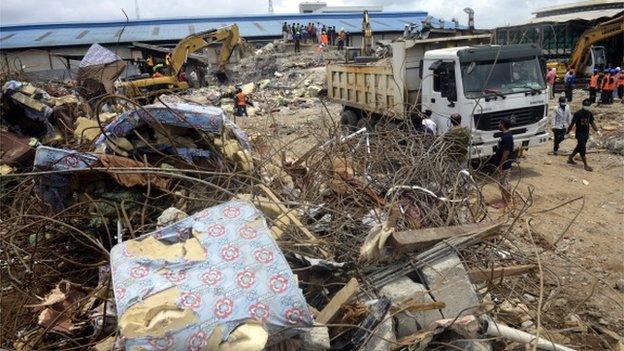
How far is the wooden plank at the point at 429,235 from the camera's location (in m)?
3.00

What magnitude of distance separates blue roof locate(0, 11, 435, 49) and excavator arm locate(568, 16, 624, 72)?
22.0 metres

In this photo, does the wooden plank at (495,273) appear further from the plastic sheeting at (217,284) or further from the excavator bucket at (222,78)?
the excavator bucket at (222,78)

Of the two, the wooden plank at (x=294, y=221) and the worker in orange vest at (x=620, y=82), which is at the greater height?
the wooden plank at (x=294, y=221)

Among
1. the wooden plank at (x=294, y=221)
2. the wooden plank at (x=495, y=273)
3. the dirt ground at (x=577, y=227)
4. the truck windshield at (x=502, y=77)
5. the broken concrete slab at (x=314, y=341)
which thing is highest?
the truck windshield at (x=502, y=77)

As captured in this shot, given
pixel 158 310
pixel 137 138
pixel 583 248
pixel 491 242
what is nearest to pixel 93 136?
pixel 137 138

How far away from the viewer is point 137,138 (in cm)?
459

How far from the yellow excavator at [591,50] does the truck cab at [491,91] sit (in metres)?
9.93

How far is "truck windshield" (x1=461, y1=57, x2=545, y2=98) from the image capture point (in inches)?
307

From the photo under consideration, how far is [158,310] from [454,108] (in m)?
6.71

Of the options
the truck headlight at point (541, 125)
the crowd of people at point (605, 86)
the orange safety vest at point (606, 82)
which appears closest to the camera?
the truck headlight at point (541, 125)

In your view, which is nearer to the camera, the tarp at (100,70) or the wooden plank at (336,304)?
the wooden plank at (336,304)

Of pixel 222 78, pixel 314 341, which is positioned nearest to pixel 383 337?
pixel 314 341

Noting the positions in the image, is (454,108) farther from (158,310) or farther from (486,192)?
(158,310)

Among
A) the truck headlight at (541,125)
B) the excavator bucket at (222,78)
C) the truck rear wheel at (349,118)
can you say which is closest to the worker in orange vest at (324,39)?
the excavator bucket at (222,78)
